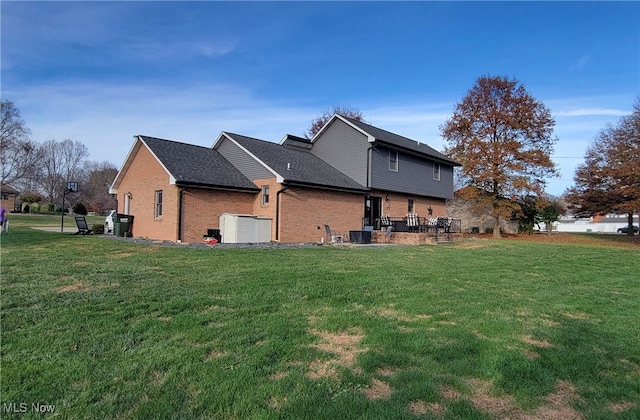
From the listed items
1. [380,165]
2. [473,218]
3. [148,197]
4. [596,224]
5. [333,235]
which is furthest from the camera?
[596,224]

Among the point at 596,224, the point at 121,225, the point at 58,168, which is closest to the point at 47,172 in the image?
the point at 58,168

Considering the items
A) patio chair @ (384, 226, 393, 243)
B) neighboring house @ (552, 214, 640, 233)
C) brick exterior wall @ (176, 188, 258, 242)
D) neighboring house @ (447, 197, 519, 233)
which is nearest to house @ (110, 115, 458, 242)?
brick exterior wall @ (176, 188, 258, 242)

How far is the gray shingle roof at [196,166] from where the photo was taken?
1741cm

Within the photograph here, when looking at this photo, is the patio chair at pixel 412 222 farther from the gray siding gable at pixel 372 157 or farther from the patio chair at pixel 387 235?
the gray siding gable at pixel 372 157

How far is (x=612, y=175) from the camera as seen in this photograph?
80.8ft

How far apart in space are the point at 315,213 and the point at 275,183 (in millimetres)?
2500

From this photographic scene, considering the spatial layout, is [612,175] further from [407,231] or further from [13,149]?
[13,149]

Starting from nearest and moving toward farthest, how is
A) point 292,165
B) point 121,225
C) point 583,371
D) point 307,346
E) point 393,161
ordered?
1. point 583,371
2. point 307,346
3. point 121,225
4. point 292,165
5. point 393,161

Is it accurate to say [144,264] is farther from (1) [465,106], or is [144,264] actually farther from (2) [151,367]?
(1) [465,106]

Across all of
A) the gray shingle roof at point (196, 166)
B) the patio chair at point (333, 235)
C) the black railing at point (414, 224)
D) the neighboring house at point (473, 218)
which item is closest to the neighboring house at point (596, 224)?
the neighboring house at point (473, 218)

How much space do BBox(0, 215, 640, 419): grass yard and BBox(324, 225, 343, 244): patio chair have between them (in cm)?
1106

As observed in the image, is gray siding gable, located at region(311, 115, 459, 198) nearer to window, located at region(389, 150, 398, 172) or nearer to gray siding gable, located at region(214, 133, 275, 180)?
window, located at region(389, 150, 398, 172)

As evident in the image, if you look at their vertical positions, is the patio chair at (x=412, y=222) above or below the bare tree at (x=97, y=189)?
below

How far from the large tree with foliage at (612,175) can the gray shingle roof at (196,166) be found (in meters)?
21.6
